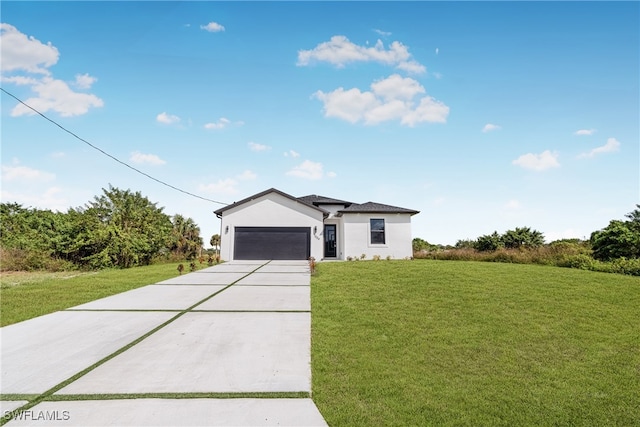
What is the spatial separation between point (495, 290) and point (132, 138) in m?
17.5

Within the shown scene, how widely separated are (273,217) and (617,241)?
1715 cm

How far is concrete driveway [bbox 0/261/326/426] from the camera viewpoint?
2662 mm

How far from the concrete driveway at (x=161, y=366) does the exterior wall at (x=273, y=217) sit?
1278cm

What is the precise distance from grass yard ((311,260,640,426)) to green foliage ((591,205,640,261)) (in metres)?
7.22

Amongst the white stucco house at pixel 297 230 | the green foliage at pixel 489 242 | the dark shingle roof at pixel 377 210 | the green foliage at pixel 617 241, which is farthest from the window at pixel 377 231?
the green foliage at pixel 617 241

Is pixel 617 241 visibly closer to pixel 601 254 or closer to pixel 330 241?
pixel 601 254

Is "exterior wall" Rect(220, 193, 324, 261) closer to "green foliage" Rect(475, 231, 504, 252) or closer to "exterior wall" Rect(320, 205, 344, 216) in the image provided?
"exterior wall" Rect(320, 205, 344, 216)

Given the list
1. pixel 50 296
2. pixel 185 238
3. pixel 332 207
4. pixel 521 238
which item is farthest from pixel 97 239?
pixel 521 238

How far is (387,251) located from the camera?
64.6 feet

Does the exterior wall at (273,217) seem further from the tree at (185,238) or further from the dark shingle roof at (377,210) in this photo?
the tree at (185,238)

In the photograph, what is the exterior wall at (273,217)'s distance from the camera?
763 inches

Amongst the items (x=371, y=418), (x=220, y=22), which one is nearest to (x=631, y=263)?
(x=371, y=418)

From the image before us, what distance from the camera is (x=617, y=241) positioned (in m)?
13.1

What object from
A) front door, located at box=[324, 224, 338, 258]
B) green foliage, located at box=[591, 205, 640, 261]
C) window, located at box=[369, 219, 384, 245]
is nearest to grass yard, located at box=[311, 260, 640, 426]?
green foliage, located at box=[591, 205, 640, 261]
